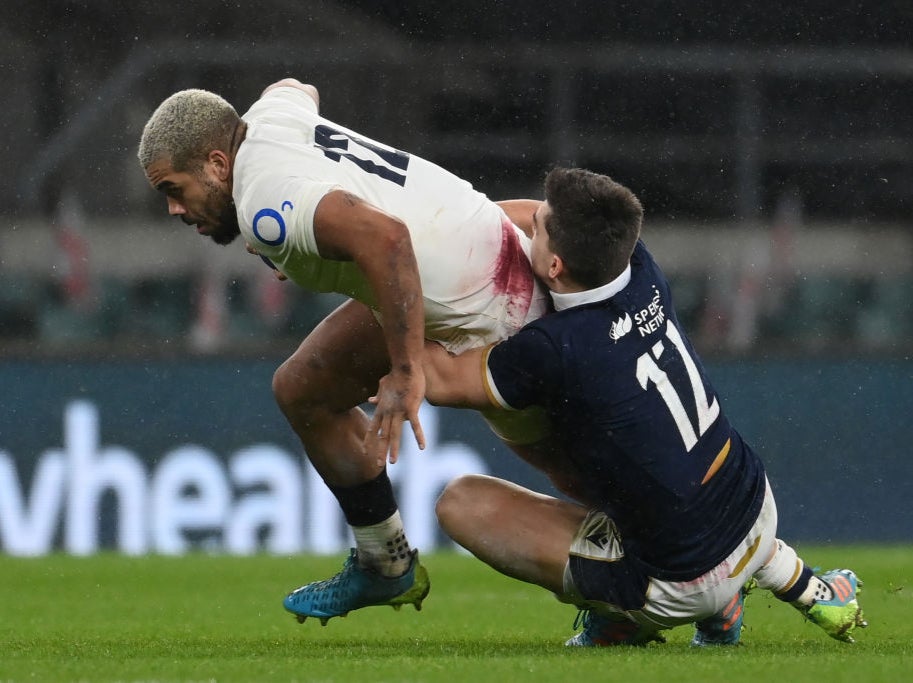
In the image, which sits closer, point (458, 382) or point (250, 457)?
point (458, 382)

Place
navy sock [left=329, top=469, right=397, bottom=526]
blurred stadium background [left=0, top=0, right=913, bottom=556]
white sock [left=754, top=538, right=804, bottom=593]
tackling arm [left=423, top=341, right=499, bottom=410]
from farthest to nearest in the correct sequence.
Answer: blurred stadium background [left=0, top=0, right=913, bottom=556], navy sock [left=329, top=469, right=397, bottom=526], white sock [left=754, top=538, right=804, bottom=593], tackling arm [left=423, top=341, right=499, bottom=410]

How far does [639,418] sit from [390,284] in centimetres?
84

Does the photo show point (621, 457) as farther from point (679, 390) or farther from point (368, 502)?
point (368, 502)

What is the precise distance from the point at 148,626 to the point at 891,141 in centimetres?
813

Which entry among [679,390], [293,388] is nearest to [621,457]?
[679,390]

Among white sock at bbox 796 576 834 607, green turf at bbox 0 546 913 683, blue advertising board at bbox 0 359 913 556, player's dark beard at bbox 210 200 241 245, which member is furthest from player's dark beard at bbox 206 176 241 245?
blue advertising board at bbox 0 359 913 556

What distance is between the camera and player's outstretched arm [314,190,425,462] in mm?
4531

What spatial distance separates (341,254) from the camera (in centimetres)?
461

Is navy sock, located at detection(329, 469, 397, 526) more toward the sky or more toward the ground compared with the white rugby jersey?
more toward the ground

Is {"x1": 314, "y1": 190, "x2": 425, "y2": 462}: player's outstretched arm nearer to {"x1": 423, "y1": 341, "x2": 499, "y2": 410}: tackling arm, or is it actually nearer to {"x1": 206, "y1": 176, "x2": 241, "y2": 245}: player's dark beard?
{"x1": 423, "y1": 341, "x2": 499, "y2": 410}: tackling arm

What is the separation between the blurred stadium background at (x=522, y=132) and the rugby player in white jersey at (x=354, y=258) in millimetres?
6025

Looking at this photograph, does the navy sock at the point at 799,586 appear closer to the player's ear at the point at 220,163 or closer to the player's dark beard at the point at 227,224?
the player's dark beard at the point at 227,224

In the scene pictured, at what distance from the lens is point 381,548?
5.50 metres

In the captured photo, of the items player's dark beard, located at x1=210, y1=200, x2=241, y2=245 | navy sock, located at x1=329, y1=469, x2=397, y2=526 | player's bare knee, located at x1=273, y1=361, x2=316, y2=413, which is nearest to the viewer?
player's dark beard, located at x1=210, y1=200, x2=241, y2=245
